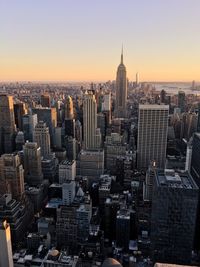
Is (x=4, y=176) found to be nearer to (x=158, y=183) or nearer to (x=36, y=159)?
(x=36, y=159)

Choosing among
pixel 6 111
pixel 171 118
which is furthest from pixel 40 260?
pixel 171 118

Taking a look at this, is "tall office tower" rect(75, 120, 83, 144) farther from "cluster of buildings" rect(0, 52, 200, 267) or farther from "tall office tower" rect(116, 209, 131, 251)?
"tall office tower" rect(116, 209, 131, 251)

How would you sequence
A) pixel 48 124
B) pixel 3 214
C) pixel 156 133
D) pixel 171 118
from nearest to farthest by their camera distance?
pixel 3 214 < pixel 156 133 < pixel 48 124 < pixel 171 118

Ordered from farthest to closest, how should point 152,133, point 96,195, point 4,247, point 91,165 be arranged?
point 152,133 → point 91,165 → point 96,195 → point 4,247

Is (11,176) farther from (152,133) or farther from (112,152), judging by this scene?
(152,133)

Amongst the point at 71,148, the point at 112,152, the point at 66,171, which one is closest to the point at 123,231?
the point at 66,171

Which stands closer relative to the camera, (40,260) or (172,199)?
(172,199)

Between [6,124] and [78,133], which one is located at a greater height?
[6,124]
